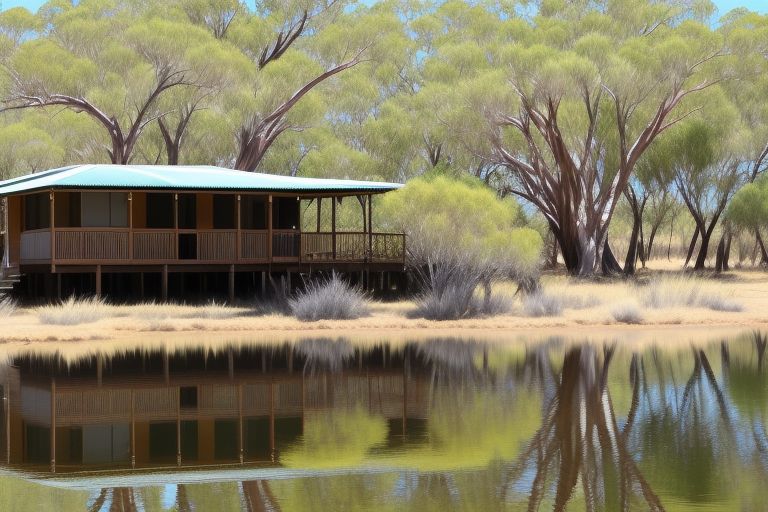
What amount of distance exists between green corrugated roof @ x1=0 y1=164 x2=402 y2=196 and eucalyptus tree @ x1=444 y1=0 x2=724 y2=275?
35.4 feet

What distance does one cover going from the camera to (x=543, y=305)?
31438 mm

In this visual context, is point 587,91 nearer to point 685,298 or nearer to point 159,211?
point 685,298

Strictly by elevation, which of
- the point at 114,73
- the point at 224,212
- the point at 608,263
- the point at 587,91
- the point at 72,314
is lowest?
the point at 72,314

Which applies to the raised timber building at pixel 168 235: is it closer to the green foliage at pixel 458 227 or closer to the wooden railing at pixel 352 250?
the wooden railing at pixel 352 250

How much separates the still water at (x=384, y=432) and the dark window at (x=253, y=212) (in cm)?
1506

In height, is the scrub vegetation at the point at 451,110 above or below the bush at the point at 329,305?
above

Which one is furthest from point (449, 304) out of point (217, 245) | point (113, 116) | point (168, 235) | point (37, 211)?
point (113, 116)

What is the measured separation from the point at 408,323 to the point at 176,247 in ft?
25.7

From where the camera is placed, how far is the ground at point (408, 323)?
1031 inches

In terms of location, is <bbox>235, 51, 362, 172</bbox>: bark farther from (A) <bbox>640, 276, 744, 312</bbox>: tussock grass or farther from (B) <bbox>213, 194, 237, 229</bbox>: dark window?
(A) <bbox>640, 276, 744, 312</bbox>: tussock grass

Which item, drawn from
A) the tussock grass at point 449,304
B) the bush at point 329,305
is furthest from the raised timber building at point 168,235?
the tussock grass at point 449,304

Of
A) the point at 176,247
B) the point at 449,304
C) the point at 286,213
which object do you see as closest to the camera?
the point at 449,304

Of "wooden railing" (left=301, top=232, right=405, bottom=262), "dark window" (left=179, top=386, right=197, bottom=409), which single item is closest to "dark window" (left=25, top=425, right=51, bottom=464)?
"dark window" (left=179, top=386, right=197, bottom=409)

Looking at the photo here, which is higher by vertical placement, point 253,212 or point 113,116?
point 113,116
